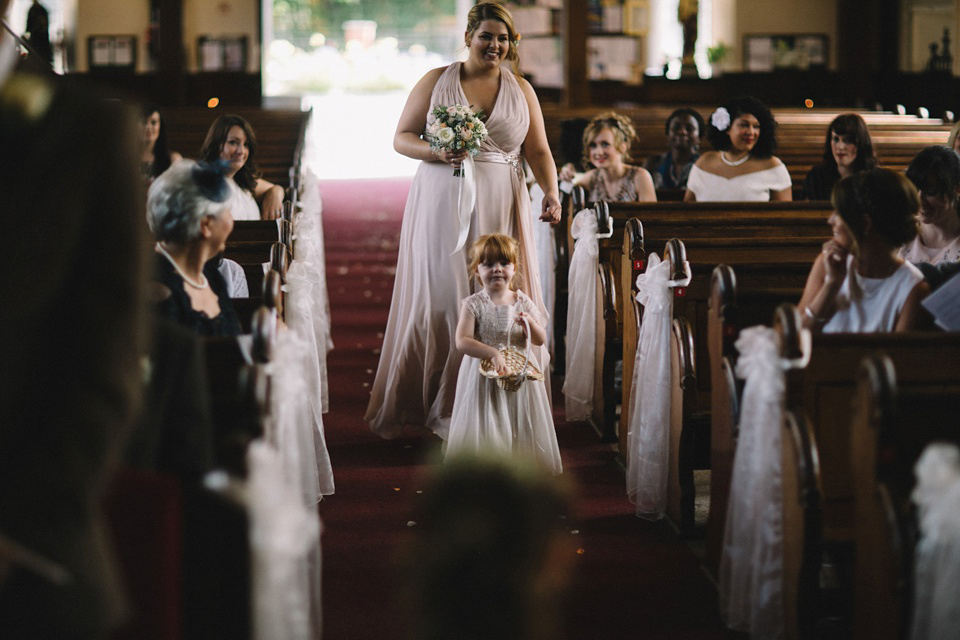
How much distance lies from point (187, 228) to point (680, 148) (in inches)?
195

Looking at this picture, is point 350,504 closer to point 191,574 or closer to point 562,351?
point 191,574

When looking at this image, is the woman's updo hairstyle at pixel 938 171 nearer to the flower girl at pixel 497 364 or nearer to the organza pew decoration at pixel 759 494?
the flower girl at pixel 497 364

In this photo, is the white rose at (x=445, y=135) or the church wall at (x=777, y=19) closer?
the white rose at (x=445, y=135)

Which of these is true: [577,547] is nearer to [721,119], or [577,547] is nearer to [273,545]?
[273,545]

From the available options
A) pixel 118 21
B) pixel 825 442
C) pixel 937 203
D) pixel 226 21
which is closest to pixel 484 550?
pixel 825 442

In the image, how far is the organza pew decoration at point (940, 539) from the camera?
2363mm

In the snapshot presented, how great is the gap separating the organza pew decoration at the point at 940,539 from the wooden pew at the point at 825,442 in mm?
485

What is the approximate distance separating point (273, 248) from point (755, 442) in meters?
1.93

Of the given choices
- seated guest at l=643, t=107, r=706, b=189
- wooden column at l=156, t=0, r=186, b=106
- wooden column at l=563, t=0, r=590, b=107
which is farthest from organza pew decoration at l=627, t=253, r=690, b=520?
wooden column at l=156, t=0, r=186, b=106

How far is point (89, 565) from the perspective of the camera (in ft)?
4.79

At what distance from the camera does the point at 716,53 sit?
56.9 ft

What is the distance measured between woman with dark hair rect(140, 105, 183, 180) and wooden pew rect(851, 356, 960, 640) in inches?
172

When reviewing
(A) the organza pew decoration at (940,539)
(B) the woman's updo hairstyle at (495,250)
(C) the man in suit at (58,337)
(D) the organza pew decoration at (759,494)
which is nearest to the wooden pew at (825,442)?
(D) the organza pew decoration at (759,494)

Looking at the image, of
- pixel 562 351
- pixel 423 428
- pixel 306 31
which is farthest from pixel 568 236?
pixel 306 31
